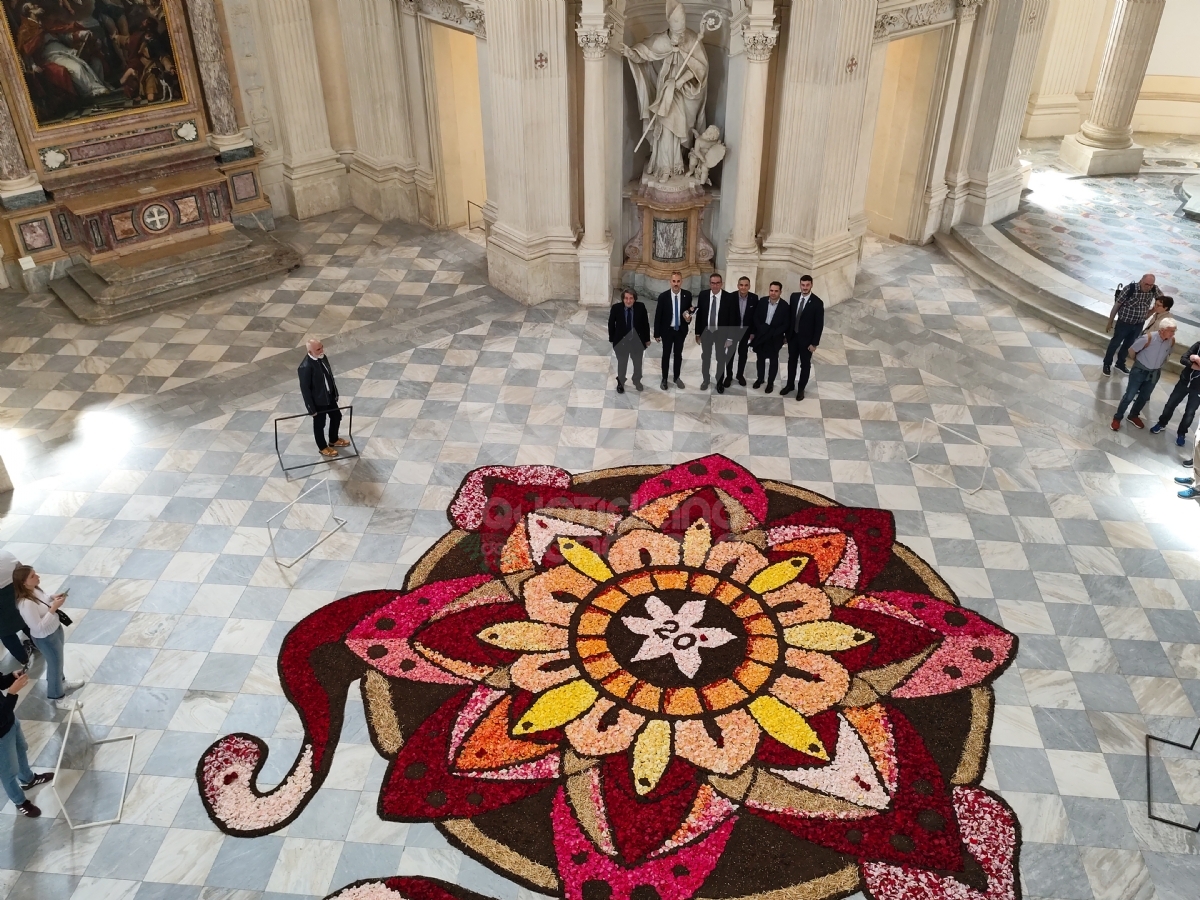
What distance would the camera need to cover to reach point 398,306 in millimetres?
13031

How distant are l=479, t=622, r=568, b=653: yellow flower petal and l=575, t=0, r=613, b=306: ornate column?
235 inches

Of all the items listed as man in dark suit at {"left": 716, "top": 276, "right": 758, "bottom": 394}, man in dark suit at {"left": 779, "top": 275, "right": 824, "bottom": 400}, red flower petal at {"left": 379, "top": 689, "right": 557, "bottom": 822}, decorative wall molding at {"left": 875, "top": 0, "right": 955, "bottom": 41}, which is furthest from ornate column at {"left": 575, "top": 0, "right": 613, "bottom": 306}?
red flower petal at {"left": 379, "top": 689, "right": 557, "bottom": 822}

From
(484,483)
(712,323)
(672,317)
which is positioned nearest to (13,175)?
(484,483)

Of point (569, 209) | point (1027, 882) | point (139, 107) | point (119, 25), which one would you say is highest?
point (119, 25)

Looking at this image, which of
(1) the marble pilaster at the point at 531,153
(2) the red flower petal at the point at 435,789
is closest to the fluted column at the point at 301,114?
(1) the marble pilaster at the point at 531,153

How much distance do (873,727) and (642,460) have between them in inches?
146

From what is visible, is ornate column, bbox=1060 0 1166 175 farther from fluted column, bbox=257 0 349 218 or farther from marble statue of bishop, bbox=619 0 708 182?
fluted column, bbox=257 0 349 218

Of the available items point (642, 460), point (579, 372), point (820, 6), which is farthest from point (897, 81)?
point (642, 460)

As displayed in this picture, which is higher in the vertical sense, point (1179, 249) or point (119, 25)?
point (119, 25)

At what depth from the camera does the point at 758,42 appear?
10984mm

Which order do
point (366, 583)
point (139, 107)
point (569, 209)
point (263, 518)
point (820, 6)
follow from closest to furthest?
point (366, 583)
point (263, 518)
point (820, 6)
point (569, 209)
point (139, 107)

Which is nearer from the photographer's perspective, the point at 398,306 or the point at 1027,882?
the point at 1027,882

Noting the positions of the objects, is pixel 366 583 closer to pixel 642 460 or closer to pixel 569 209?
pixel 642 460

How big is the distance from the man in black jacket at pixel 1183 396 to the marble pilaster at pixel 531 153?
6840 mm
